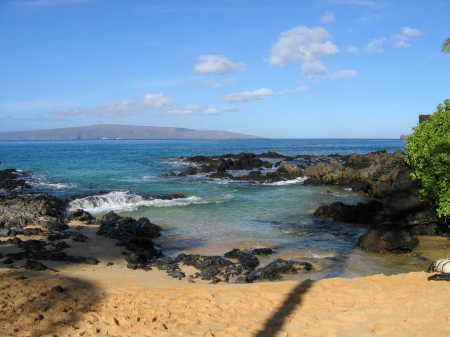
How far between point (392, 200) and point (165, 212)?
11444mm

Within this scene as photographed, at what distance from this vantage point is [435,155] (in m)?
13.3

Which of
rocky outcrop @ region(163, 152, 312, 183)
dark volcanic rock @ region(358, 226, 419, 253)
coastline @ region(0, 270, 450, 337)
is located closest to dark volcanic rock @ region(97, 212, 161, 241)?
coastline @ region(0, 270, 450, 337)

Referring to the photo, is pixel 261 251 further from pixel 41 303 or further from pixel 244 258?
pixel 41 303

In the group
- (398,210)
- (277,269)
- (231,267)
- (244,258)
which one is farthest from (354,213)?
(231,267)

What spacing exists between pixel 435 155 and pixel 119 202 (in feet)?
57.1

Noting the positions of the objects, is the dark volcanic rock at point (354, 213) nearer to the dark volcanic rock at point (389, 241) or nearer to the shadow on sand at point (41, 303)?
the dark volcanic rock at point (389, 241)

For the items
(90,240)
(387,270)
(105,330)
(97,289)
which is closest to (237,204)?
(90,240)

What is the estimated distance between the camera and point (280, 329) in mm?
7043

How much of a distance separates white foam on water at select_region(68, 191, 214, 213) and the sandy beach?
1307cm

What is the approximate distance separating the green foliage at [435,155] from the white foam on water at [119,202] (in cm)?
1346

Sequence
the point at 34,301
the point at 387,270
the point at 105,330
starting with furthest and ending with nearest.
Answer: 1. the point at 387,270
2. the point at 34,301
3. the point at 105,330

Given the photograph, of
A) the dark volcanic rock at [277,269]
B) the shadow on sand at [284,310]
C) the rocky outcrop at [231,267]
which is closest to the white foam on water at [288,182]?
the rocky outcrop at [231,267]

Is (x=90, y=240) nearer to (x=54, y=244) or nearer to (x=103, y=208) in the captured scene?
(x=54, y=244)

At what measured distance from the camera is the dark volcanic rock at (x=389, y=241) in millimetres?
13469
